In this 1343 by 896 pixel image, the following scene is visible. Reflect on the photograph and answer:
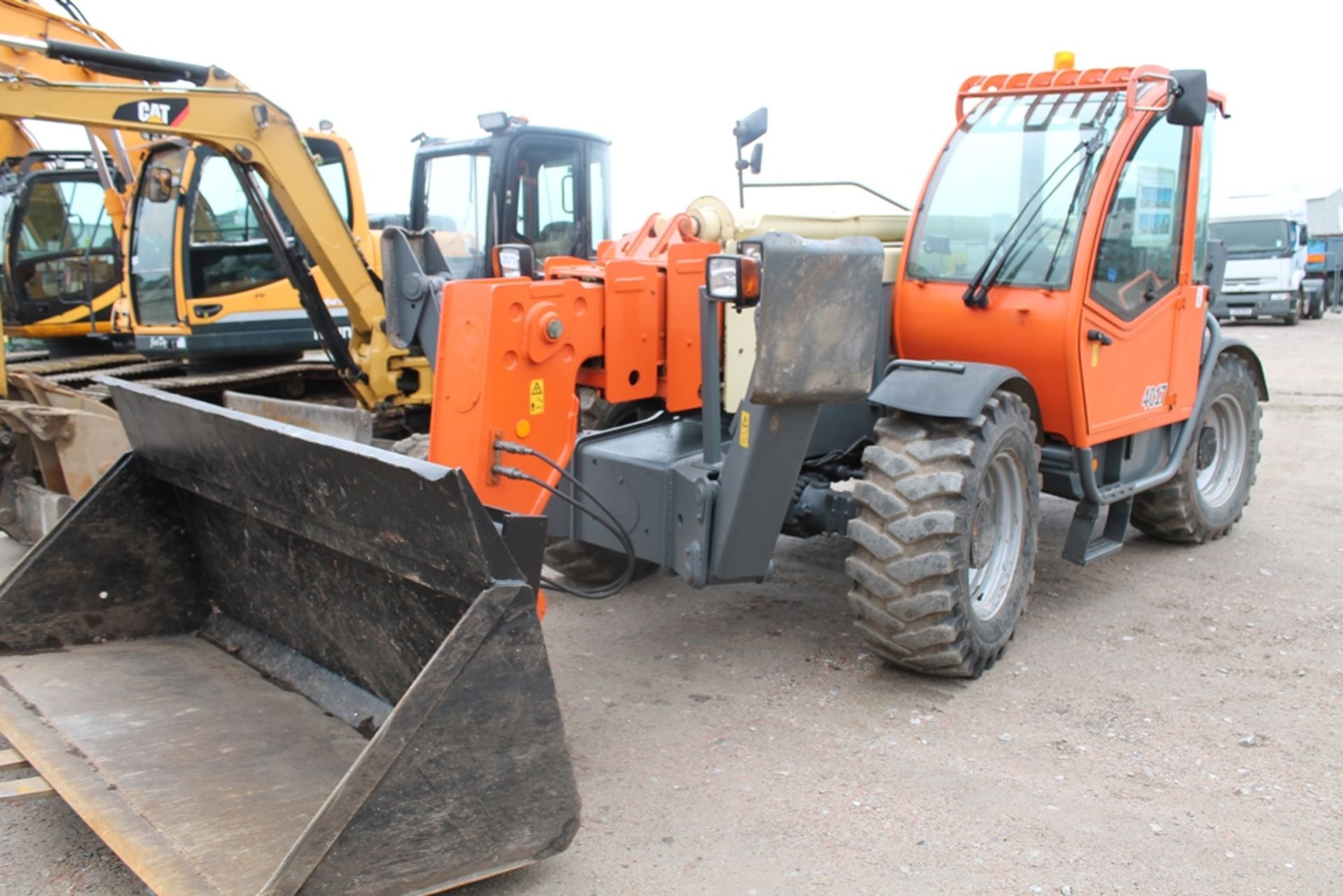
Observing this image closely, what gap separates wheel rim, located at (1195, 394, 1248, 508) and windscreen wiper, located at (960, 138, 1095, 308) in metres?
2.26

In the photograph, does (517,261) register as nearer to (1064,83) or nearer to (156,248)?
(1064,83)

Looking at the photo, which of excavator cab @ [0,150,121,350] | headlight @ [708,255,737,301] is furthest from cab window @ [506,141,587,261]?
headlight @ [708,255,737,301]

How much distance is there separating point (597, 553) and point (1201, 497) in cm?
337

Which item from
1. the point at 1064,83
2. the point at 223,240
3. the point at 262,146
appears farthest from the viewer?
the point at 223,240

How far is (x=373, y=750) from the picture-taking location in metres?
2.62

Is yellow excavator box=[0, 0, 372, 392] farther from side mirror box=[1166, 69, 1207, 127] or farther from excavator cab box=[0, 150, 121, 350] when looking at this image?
side mirror box=[1166, 69, 1207, 127]

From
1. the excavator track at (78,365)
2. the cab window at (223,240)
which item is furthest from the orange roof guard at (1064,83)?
the excavator track at (78,365)

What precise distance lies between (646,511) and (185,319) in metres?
5.57

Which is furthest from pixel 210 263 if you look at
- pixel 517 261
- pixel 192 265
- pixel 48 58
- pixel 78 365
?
pixel 517 261

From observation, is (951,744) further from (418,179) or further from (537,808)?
(418,179)

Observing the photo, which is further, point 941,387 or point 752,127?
point 752,127

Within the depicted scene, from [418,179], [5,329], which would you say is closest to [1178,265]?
[418,179]

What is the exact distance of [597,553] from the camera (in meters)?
5.19

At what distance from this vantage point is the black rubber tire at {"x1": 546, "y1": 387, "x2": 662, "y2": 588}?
4.72 m
